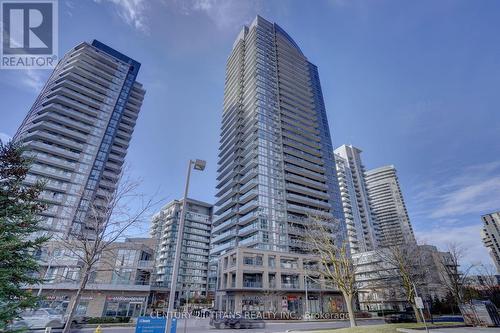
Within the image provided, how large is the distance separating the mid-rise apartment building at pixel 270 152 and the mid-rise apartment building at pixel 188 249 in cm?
2862

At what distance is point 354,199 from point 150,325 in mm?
120898

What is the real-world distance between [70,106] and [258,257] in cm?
6750

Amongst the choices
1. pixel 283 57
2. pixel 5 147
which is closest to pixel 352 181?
pixel 283 57

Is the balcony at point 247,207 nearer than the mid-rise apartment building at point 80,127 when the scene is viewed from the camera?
No

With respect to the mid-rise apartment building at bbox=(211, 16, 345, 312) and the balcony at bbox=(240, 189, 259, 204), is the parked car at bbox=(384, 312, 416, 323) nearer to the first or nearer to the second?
the mid-rise apartment building at bbox=(211, 16, 345, 312)

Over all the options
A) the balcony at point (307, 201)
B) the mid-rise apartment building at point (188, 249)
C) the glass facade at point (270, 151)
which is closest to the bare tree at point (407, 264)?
the glass facade at point (270, 151)

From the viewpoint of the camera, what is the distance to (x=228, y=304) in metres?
48.2

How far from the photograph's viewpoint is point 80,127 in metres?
66.6

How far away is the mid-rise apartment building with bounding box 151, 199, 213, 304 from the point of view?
8731 cm

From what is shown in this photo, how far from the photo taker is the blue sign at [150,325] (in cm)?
963

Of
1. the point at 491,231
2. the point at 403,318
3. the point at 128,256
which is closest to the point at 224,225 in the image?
the point at 128,256

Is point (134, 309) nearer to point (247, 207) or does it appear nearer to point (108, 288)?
point (108, 288)

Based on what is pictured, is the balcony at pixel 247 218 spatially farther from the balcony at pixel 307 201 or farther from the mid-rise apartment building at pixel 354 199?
the mid-rise apartment building at pixel 354 199

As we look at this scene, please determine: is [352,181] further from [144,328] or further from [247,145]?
[144,328]
